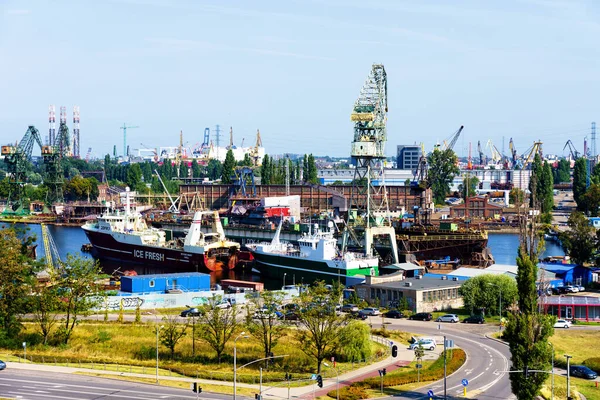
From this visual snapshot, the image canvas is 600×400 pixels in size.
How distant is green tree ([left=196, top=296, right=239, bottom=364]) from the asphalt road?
7811mm

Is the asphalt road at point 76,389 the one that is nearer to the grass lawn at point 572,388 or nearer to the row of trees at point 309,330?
the row of trees at point 309,330

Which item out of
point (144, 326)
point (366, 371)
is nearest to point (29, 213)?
point (144, 326)

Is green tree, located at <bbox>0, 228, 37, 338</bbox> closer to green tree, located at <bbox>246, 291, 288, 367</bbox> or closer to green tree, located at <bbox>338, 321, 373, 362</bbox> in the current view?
green tree, located at <bbox>246, 291, 288, 367</bbox>

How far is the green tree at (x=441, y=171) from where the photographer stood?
177750 mm

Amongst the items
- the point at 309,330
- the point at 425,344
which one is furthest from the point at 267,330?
the point at 425,344

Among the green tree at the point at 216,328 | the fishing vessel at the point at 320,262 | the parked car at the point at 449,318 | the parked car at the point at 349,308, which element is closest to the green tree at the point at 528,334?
the green tree at the point at 216,328

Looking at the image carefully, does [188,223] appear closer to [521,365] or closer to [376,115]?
[376,115]

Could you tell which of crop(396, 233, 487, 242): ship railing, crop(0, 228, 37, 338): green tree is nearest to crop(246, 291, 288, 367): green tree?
crop(0, 228, 37, 338): green tree

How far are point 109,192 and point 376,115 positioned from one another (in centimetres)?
10961

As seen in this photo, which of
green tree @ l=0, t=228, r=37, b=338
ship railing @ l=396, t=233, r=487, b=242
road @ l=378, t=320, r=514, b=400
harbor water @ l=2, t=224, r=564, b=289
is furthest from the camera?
ship railing @ l=396, t=233, r=487, b=242

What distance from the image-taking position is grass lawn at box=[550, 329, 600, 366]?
47000 millimetres

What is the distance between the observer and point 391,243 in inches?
3423

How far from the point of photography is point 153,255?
98688 millimetres

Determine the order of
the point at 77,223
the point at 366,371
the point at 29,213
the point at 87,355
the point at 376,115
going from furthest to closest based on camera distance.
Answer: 1. the point at 29,213
2. the point at 77,223
3. the point at 376,115
4. the point at 87,355
5. the point at 366,371
